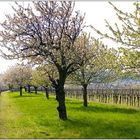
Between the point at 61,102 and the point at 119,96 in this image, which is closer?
the point at 61,102

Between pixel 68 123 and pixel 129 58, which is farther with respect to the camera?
pixel 68 123

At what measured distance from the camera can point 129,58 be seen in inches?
794

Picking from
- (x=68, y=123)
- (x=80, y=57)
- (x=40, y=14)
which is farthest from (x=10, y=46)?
(x=68, y=123)

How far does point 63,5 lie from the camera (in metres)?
28.3

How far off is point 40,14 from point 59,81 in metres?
5.01

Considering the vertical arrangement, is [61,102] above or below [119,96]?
above

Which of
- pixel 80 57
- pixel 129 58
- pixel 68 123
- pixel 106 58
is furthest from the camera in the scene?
pixel 80 57

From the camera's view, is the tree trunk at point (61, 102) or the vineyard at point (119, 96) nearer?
the tree trunk at point (61, 102)

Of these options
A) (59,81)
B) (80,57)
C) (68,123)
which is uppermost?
(80,57)

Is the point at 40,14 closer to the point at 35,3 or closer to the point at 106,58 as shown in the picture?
the point at 35,3

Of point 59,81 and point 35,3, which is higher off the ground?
point 35,3

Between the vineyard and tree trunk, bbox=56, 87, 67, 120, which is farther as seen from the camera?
the vineyard

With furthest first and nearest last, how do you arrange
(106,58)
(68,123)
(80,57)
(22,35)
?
1. (80,57)
2. (22,35)
3. (68,123)
4. (106,58)

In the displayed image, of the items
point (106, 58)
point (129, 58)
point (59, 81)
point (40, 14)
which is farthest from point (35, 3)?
point (129, 58)
